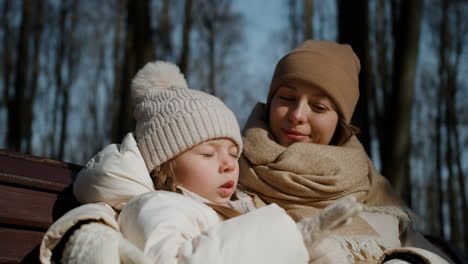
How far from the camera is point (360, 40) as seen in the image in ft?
14.8

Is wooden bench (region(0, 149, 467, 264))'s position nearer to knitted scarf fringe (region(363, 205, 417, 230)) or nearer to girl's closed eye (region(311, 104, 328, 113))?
girl's closed eye (region(311, 104, 328, 113))

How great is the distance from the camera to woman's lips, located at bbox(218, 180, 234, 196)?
214cm

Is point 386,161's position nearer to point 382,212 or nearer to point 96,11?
point 382,212

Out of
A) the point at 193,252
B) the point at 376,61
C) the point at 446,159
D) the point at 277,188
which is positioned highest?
the point at 193,252

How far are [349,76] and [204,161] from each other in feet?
4.15

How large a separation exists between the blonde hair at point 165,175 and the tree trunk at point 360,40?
2.67 meters

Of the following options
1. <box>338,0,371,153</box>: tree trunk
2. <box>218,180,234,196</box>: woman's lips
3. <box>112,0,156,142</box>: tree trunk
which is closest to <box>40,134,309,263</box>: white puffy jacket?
<box>218,180,234,196</box>: woman's lips

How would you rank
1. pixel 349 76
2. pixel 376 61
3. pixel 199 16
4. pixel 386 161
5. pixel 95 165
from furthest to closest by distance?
1. pixel 199 16
2. pixel 376 61
3. pixel 386 161
4. pixel 349 76
5. pixel 95 165

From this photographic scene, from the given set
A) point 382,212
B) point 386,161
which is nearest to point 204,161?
point 382,212

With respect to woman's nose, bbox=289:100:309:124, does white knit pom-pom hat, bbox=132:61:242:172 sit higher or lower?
higher

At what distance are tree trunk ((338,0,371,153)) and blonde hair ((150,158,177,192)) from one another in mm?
2675

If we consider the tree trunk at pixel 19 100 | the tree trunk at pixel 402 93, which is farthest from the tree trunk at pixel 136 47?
the tree trunk at pixel 19 100

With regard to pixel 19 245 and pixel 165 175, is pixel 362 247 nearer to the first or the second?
pixel 165 175

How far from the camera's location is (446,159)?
1533cm
